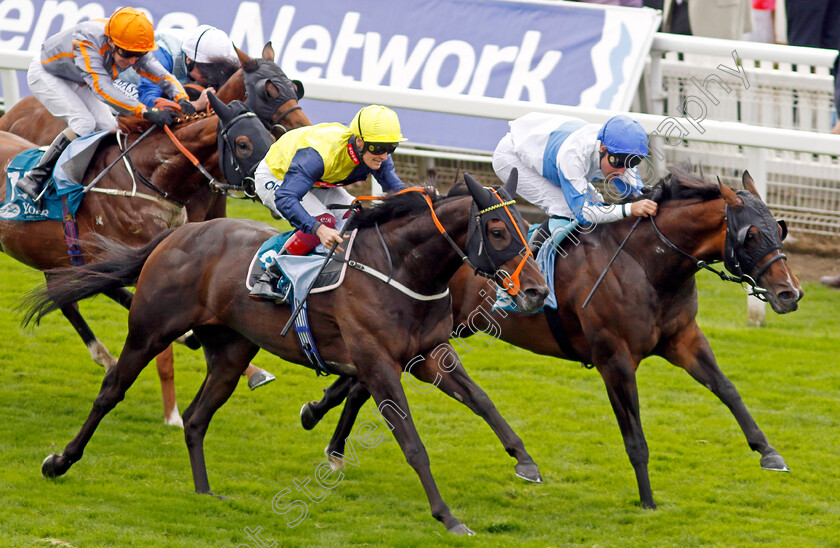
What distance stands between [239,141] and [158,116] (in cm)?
62

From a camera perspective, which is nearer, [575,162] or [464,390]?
[464,390]

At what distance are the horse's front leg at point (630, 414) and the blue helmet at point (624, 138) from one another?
3.21 ft

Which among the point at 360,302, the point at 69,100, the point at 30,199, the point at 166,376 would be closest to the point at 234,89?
the point at 69,100

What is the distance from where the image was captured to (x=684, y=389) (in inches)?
314

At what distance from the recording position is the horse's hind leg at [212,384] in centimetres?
590

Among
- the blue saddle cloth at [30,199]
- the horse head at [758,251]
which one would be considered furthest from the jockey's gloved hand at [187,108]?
the horse head at [758,251]

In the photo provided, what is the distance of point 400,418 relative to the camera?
17.2 feet

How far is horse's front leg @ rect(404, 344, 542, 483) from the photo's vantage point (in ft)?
17.7

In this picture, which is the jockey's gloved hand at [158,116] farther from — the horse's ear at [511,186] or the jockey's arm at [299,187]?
the horse's ear at [511,186]

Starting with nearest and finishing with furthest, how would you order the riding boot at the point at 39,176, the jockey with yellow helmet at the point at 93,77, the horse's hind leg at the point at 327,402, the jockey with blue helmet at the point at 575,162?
the jockey with blue helmet at the point at 575,162
the horse's hind leg at the point at 327,402
the jockey with yellow helmet at the point at 93,77
the riding boot at the point at 39,176

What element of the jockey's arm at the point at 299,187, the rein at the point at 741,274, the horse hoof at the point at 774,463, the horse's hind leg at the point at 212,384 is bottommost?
the horse's hind leg at the point at 212,384

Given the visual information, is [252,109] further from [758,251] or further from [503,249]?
[758,251]

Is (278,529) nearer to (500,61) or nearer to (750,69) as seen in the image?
(500,61)

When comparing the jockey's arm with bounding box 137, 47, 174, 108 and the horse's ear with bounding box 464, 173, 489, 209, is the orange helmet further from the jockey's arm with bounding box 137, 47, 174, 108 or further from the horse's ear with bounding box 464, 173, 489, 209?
the horse's ear with bounding box 464, 173, 489, 209
